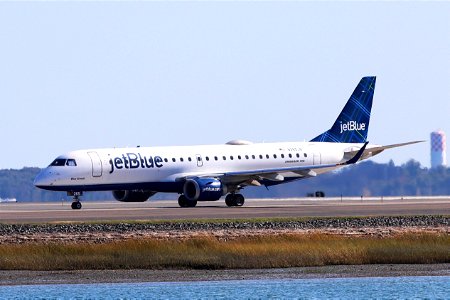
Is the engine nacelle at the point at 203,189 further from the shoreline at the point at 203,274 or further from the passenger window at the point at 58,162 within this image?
the shoreline at the point at 203,274

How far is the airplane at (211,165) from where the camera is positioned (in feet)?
236

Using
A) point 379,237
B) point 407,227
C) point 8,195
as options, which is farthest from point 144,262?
point 8,195

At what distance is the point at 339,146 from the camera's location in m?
81.8

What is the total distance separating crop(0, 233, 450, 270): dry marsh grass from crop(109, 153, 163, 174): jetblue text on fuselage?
26.3 m

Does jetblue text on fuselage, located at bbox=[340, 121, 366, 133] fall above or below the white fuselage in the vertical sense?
above

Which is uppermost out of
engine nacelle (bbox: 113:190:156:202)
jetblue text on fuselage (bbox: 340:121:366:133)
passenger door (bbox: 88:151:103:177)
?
jetblue text on fuselage (bbox: 340:121:366:133)

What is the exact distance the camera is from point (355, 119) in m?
84.0

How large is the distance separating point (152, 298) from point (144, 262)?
6.48 meters

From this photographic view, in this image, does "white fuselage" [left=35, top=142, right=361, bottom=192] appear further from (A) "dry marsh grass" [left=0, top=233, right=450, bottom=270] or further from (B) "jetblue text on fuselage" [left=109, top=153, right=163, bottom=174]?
(A) "dry marsh grass" [left=0, top=233, right=450, bottom=270]

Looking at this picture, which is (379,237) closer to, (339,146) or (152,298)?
(152,298)

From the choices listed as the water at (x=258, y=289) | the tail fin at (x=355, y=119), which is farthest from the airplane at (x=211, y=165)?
the water at (x=258, y=289)

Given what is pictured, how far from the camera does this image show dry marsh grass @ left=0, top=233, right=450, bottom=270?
137 feet

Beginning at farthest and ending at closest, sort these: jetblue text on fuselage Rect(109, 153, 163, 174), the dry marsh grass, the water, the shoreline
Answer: jetblue text on fuselage Rect(109, 153, 163, 174)
the dry marsh grass
the shoreline
the water

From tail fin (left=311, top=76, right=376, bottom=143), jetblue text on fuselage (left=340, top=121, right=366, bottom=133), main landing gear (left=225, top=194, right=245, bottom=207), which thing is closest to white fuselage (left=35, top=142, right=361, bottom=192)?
tail fin (left=311, top=76, right=376, bottom=143)
